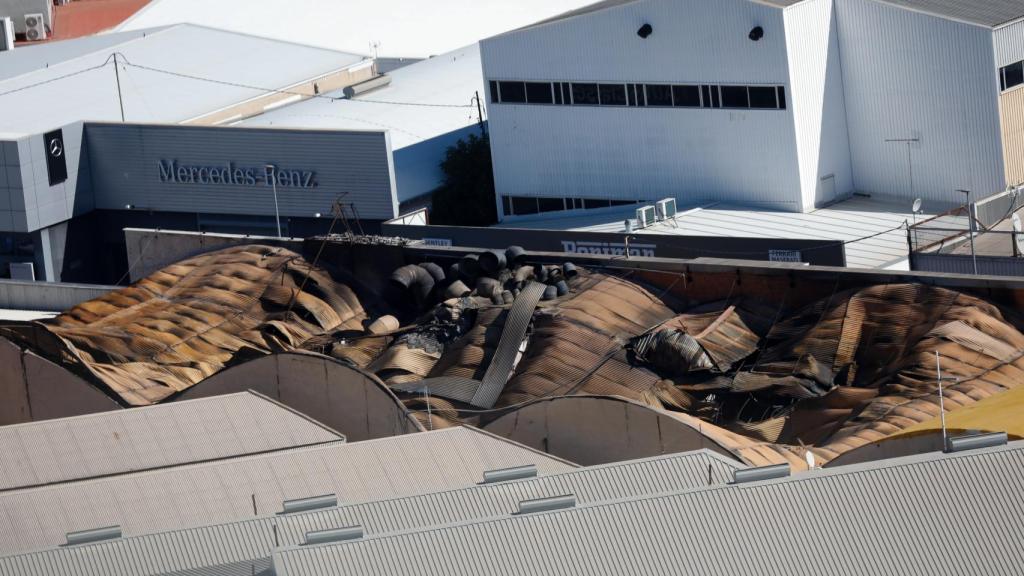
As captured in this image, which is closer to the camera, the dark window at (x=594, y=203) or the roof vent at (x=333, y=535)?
the roof vent at (x=333, y=535)

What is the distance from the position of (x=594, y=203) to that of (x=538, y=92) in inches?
162

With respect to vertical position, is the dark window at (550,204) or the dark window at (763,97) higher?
the dark window at (763,97)

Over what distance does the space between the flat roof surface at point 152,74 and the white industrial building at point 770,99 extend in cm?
1936

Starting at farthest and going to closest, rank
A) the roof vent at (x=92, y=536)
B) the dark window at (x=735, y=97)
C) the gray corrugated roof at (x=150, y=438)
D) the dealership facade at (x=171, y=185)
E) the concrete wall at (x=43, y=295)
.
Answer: the dealership facade at (x=171, y=185)
the dark window at (x=735, y=97)
the concrete wall at (x=43, y=295)
the gray corrugated roof at (x=150, y=438)
the roof vent at (x=92, y=536)

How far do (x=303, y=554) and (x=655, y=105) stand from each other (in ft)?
109

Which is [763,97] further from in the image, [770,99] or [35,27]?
[35,27]

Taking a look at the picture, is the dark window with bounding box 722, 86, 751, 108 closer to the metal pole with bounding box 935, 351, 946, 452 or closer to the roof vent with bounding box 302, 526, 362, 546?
the metal pole with bounding box 935, 351, 946, 452

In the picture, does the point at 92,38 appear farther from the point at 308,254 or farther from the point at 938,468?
the point at 938,468

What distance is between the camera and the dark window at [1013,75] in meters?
49.5

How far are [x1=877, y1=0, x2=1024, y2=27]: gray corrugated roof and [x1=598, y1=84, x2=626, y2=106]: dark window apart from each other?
869cm

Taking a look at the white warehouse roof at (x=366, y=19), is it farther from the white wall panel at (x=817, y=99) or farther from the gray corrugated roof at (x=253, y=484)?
the gray corrugated roof at (x=253, y=484)

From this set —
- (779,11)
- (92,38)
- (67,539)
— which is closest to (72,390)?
(67,539)

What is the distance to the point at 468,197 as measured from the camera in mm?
60594

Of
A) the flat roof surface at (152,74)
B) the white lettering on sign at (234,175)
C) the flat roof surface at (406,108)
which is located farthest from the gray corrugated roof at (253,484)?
the flat roof surface at (152,74)
